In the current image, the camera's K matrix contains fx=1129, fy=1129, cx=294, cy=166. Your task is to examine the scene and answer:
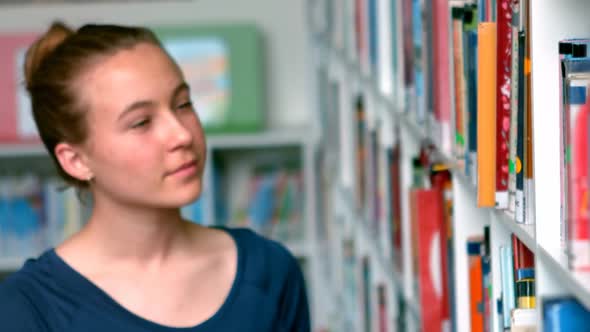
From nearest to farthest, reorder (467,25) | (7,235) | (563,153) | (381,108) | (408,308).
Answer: (563,153), (467,25), (408,308), (381,108), (7,235)

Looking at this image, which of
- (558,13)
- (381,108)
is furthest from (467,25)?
(381,108)

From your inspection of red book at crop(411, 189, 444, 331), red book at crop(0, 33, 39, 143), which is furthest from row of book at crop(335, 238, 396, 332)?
red book at crop(0, 33, 39, 143)

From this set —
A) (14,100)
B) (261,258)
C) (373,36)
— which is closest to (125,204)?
(261,258)

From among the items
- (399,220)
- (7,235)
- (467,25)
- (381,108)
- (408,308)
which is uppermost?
(467,25)

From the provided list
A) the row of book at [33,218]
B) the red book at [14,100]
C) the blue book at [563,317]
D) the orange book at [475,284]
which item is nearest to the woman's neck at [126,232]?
the orange book at [475,284]

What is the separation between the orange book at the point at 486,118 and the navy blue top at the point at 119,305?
2.58 feet

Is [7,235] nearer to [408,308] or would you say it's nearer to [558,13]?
[408,308]

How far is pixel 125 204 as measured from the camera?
2.06m

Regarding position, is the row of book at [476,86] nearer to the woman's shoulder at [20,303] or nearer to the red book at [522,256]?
the red book at [522,256]

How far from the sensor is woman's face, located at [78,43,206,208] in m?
1.95

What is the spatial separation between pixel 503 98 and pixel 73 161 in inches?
37.9

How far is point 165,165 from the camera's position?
6.40 feet

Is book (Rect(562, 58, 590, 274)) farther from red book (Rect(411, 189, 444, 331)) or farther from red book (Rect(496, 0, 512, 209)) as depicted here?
red book (Rect(411, 189, 444, 331))

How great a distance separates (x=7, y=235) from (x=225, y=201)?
3.07 ft
